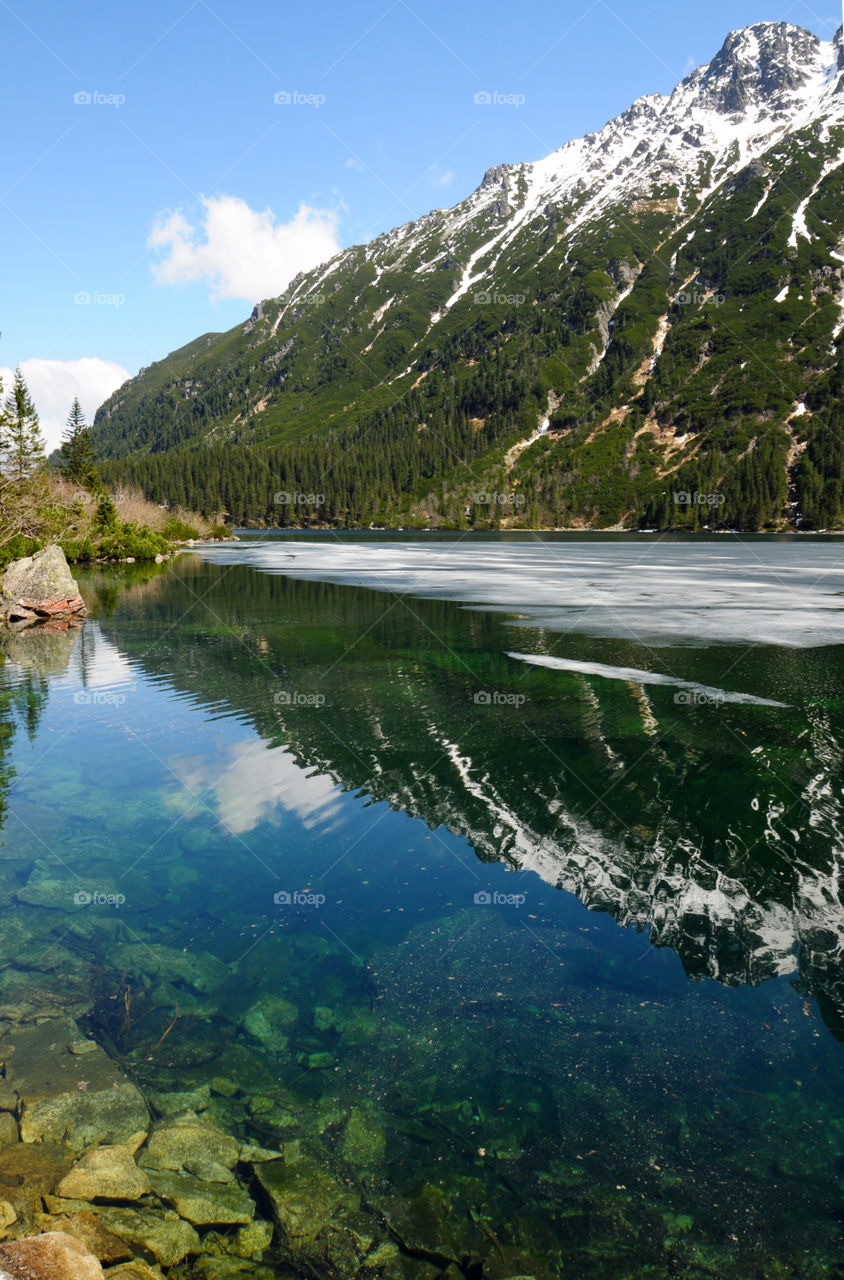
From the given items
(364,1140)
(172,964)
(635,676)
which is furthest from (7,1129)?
(635,676)

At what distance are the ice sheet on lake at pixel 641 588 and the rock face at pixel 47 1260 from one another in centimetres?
2485

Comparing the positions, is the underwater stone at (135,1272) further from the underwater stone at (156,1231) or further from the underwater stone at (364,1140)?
the underwater stone at (364,1140)

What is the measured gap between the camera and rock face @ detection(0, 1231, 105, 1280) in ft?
13.3

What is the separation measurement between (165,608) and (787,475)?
17325 cm

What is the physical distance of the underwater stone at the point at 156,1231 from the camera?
198 inches

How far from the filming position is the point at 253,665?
23.9 m

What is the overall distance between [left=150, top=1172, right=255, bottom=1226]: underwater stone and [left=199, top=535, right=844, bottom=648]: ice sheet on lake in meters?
23.6

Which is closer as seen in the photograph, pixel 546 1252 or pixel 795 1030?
pixel 546 1252

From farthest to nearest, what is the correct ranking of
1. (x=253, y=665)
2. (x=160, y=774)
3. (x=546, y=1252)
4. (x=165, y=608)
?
1. (x=165, y=608)
2. (x=253, y=665)
3. (x=160, y=774)
4. (x=546, y=1252)

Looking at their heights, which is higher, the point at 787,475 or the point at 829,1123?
the point at 787,475

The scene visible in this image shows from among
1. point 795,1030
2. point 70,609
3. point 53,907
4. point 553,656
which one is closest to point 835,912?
point 795,1030

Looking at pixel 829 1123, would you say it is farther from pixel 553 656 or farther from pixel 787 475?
pixel 787 475

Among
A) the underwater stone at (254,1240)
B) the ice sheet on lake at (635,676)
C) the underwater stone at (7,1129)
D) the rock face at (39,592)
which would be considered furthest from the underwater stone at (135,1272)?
the rock face at (39,592)

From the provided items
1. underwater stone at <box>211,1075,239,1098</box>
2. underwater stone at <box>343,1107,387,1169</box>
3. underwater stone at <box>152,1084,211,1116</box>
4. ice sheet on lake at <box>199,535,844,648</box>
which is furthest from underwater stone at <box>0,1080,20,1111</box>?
ice sheet on lake at <box>199,535,844,648</box>
